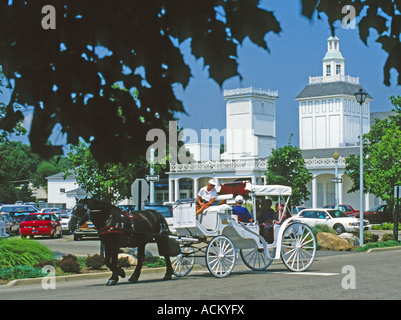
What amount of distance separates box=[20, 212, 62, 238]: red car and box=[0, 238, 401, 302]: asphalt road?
22.4 m

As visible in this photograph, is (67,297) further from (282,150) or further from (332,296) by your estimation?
(282,150)

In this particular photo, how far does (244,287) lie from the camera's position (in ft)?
47.2

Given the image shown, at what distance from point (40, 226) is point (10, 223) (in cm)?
505

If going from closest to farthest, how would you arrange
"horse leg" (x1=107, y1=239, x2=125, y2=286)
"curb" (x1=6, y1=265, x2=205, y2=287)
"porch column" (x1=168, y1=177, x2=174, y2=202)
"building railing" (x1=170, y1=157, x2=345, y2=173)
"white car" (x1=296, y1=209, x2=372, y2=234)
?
"horse leg" (x1=107, y1=239, x2=125, y2=286), "curb" (x1=6, y1=265, x2=205, y2=287), "white car" (x1=296, y1=209, x2=372, y2=234), "building railing" (x1=170, y1=157, x2=345, y2=173), "porch column" (x1=168, y1=177, x2=174, y2=202)

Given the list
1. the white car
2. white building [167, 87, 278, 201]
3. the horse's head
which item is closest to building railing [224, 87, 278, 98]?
white building [167, 87, 278, 201]

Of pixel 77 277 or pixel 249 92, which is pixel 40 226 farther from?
pixel 249 92

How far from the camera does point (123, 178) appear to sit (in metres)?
28.0

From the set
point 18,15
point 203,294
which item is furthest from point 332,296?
point 18,15

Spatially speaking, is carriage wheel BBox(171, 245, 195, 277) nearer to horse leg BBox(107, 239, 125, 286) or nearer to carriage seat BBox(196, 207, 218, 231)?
carriage seat BBox(196, 207, 218, 231)

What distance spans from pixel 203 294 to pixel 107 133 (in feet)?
28.0

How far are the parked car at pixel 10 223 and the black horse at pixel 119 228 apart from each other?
28.0 m

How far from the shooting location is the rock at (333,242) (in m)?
29.8

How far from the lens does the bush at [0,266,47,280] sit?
1750 centimetres

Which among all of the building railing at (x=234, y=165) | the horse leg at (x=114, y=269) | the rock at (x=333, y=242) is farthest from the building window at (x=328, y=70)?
the horse leg at (x=114, y=269)
